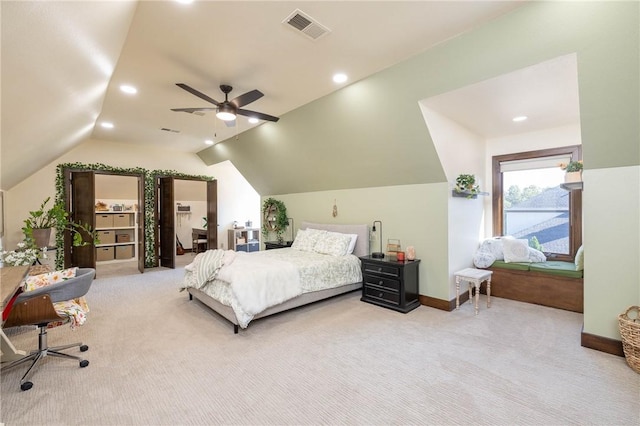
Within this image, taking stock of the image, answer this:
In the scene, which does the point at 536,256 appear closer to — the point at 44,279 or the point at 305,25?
the point at 305,25

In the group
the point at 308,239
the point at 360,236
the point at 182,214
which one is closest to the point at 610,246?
the point at 360,236

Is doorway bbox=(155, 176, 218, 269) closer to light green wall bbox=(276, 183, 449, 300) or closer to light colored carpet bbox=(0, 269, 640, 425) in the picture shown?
light colored carpet bbox=(0, 269, 640, 425)

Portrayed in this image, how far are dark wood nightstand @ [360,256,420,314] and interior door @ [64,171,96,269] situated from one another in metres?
5.67

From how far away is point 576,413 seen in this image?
76.7 inches

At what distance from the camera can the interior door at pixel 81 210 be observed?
5.99 metres

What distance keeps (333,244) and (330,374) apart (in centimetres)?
249

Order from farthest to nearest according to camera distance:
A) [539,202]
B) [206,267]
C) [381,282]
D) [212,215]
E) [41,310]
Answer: [212,215] < [539,202] < [381,282] < [206,267] < [41,310]

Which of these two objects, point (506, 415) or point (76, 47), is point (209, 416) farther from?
point (76, 47)

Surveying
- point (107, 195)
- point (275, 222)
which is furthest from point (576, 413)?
point (107, 195)

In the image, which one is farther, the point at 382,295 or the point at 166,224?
the point at 166,224

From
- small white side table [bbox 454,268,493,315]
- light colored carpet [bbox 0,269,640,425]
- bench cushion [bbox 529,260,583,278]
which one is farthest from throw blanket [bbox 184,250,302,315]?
bench cushion [bbox 529,260,583,278]

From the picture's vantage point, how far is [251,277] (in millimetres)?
3332

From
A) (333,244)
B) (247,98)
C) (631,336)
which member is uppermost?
(247,98)

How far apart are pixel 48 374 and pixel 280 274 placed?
2.22m
